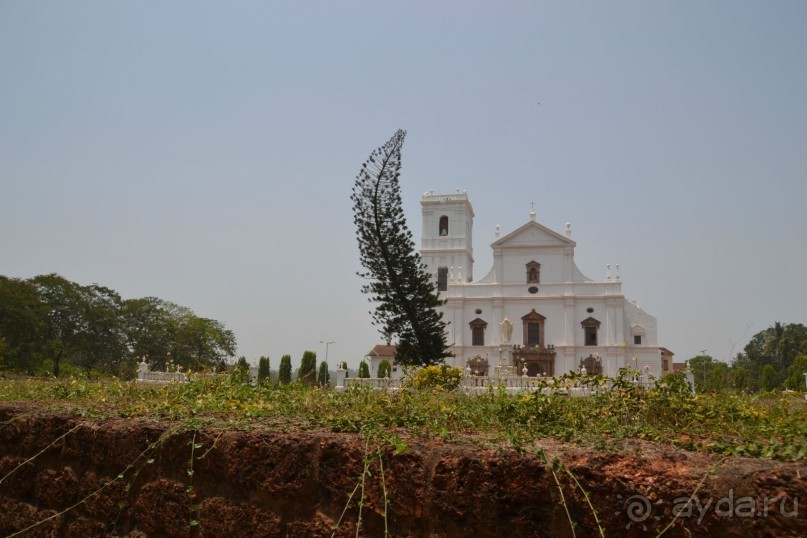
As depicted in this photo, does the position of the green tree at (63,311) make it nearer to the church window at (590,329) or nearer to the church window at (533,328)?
the church window at (533,328)

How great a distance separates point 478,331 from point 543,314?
3.83m

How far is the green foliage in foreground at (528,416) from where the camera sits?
87.7 inches

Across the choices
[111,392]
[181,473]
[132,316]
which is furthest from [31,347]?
[181,473]

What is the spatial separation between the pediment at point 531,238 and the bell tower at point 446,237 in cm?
283

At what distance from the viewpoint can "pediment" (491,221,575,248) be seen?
36.3 m

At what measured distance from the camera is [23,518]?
2.99 meters

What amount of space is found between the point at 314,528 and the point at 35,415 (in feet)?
5.99

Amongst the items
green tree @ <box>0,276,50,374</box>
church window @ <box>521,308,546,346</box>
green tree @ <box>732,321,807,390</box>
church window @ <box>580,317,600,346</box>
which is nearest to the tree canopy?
green tree @ <box>0,276,50,374</box>

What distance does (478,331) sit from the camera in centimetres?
3588

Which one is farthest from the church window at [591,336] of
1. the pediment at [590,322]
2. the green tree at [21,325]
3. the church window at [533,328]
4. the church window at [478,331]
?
the green tree at [21,325]

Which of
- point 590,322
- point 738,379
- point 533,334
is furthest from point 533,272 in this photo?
point 738,379

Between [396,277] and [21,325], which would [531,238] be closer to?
[396,277]

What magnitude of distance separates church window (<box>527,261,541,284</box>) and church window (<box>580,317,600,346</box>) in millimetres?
3619

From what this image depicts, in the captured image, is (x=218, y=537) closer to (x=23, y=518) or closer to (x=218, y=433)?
(x=218, y=433)
